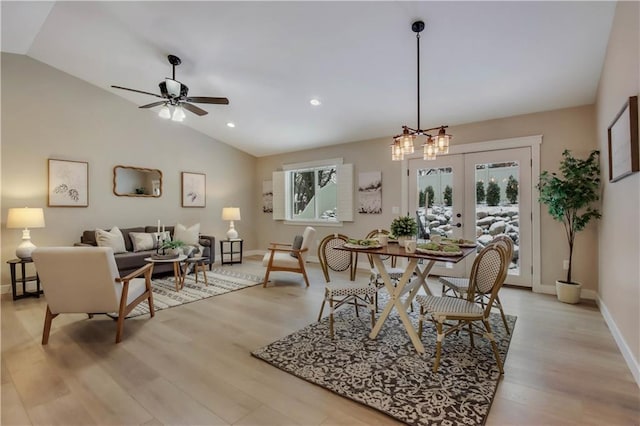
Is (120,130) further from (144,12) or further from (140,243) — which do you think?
(144,12)

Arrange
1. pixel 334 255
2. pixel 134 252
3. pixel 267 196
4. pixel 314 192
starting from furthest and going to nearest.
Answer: pixel 267 196 → pixel 314 192 → pixel 134 252 → pixel 334 255

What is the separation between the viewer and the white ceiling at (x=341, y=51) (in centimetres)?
275

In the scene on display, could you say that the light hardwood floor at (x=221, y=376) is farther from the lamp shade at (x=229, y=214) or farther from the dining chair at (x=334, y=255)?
the lamp shade at (x=229, y=214)

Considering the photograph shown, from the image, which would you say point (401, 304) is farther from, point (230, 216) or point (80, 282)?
point (230, 216)

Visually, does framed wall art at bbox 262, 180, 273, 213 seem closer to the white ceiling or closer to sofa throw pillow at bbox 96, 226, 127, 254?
the white ceiling

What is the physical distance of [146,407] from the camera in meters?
1.75

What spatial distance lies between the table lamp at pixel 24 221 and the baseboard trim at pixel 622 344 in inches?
250

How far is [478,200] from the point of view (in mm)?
4508

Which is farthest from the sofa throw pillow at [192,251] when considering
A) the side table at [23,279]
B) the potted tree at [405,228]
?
the potted tree at [405,228]

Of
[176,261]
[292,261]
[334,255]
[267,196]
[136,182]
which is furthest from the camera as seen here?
[267,196]

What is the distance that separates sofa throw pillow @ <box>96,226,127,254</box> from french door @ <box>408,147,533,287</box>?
4856mm

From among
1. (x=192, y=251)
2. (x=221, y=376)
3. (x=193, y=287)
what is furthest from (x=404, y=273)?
(x=192, y=251)

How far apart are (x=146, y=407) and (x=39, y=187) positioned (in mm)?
4455

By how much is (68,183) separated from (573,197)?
7104 millimetres
